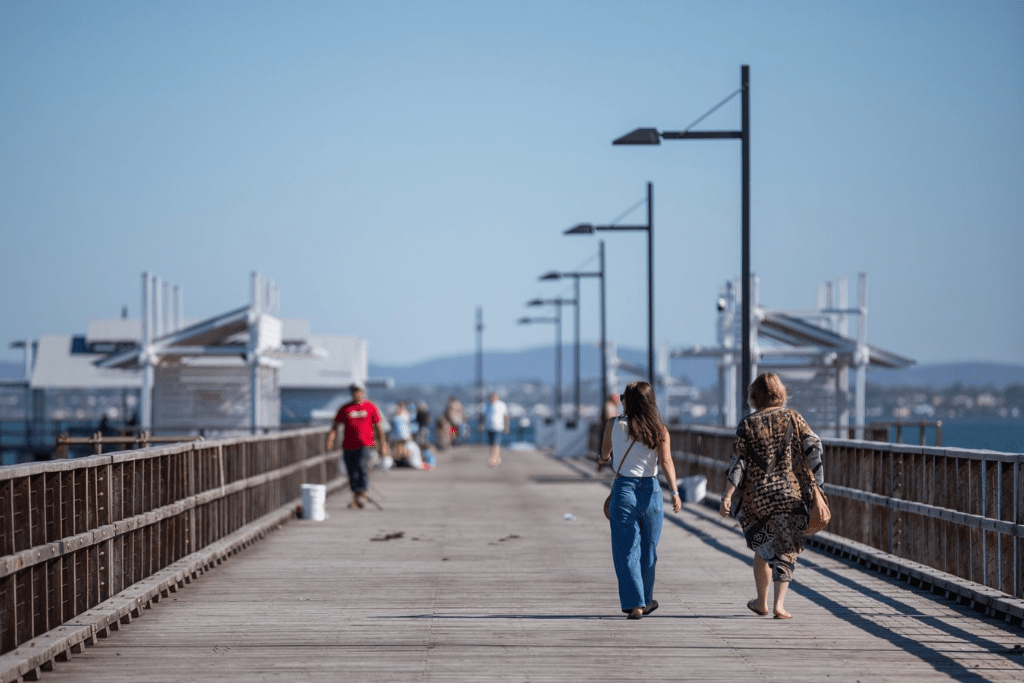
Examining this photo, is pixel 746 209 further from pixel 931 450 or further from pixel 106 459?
pixel 106 459

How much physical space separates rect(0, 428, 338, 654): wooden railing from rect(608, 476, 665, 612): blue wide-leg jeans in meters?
3.72

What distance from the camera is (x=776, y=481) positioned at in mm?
10414

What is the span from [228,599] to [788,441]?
15.9 feet

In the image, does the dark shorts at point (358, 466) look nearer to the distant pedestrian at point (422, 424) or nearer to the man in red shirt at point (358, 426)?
the man in red shirt at point (358, 426)

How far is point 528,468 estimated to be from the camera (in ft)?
140

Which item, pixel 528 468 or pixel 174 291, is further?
pixel 174 291

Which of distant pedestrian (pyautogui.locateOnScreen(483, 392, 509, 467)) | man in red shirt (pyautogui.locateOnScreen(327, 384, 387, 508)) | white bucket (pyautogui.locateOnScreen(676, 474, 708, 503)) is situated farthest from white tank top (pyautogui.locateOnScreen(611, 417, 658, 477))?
distant pedestrian (pyautogui.locateOnScreen(483, 392, 509, 467))

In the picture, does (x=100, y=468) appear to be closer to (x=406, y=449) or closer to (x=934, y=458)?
(x=934, y=458)

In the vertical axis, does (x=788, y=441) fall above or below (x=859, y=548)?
above

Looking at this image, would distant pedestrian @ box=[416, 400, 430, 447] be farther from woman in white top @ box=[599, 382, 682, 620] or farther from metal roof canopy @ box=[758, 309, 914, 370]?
woman in white top @ box=[599, 382, 682, 620]

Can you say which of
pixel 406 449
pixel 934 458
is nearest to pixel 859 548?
pixel 934 458

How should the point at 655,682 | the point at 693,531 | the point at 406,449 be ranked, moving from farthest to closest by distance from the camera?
the point at 406,449, the point at 693,531, the point at 655,682

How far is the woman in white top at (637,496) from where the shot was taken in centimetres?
1073

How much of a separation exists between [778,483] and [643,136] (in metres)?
10.5
